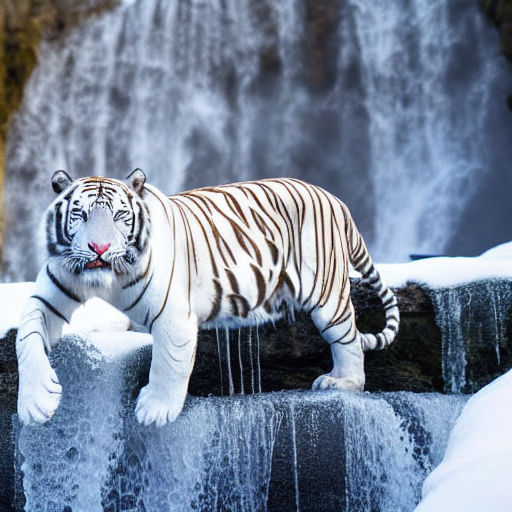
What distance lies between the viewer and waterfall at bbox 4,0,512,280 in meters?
9.17

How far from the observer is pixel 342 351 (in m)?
3.69

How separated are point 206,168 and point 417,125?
2.33 m

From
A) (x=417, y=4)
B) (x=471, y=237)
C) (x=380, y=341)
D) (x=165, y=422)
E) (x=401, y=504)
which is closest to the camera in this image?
(x=165, y=422)

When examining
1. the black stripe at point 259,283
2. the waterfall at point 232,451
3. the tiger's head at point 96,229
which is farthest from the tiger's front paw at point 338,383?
the tiger's head at point 96,229

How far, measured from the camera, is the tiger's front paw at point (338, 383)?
365cm

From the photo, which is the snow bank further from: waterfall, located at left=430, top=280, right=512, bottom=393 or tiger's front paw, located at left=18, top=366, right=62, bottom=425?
tiger's front paw, located at left=18, top=366, right=62, bottom=425

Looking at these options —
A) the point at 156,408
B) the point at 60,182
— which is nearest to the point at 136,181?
the point at 60,182

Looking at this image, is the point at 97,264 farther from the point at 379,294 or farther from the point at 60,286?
the point at 379,294

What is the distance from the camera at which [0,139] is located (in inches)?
361

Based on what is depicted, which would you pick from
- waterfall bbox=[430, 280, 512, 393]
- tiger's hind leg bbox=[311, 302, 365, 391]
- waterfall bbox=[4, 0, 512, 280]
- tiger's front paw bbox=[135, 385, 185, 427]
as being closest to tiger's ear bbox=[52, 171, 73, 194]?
tiger's front paw bbox=[135, 385, 185, 427]

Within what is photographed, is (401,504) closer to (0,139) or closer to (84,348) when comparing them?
(84,348)

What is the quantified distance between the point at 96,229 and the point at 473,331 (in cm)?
197

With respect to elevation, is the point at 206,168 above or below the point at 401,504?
above

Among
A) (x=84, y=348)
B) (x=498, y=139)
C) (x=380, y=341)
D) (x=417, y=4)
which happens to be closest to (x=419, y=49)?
(x=417, y=4)
